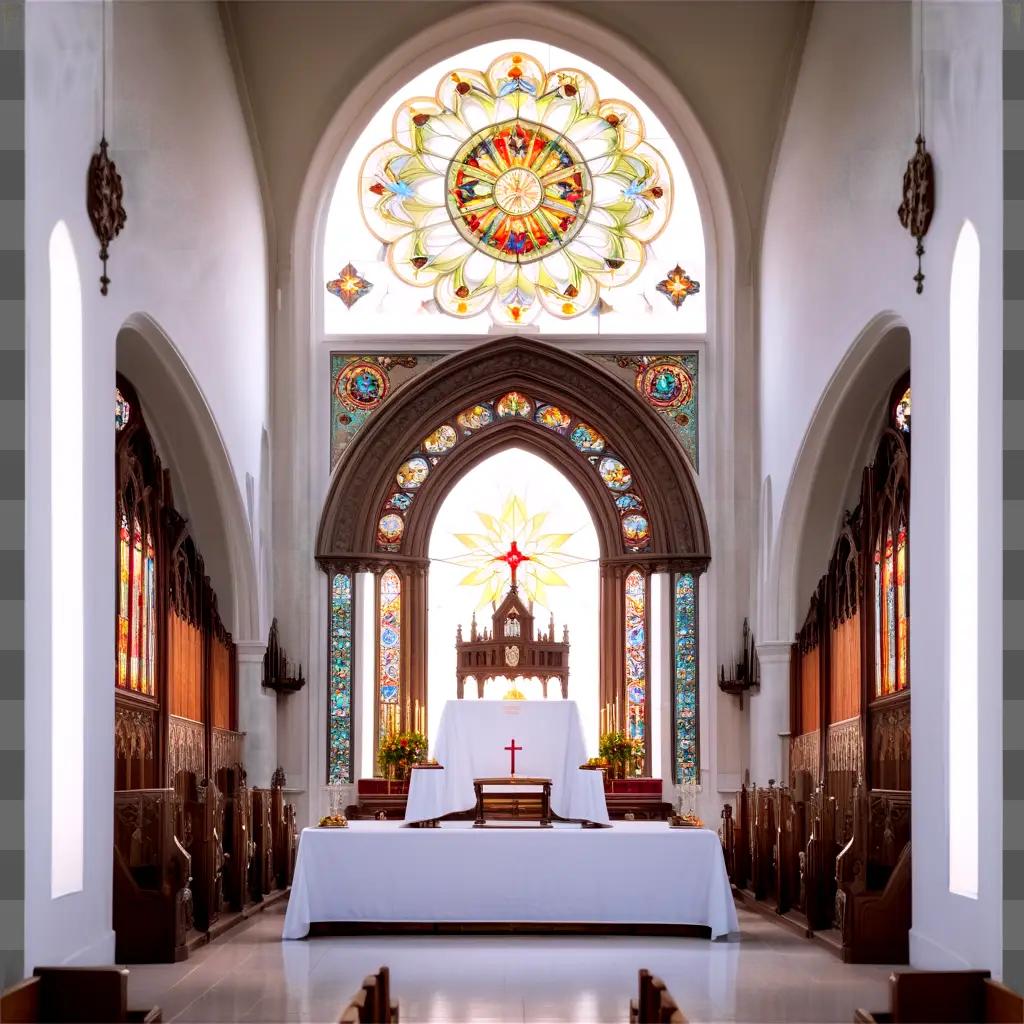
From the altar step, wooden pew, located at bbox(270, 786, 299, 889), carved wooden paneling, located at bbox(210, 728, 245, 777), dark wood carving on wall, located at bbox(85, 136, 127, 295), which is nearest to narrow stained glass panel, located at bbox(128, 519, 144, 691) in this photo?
carved wooden paneling, located at bbox(210, 728, 245, 777)

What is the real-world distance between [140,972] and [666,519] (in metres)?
9.28

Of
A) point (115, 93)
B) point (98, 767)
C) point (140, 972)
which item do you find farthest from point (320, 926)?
point (115, 93)

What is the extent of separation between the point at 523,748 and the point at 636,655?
11.3 feet

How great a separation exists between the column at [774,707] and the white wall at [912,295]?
184mm

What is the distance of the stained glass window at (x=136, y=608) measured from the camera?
1255 centimetres

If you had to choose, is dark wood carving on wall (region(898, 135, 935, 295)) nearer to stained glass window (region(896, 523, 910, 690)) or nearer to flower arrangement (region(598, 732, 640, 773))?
stained glass window (region(896, 523, 910, 690))

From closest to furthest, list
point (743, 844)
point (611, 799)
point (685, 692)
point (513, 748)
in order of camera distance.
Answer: point (513, 748) < point (743, 844) < point (611, 799) < point (685, 692)

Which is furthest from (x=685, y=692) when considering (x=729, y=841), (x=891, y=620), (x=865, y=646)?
(x=891, y=620)

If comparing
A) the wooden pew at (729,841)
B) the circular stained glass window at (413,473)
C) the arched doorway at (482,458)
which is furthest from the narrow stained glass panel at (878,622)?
the circular stained glass window at (413,473)

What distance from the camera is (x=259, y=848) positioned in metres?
14.0

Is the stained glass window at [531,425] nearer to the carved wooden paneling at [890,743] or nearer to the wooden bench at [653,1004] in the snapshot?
the carved wooden paneling at [890,743]

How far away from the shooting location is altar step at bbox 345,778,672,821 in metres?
16.8
